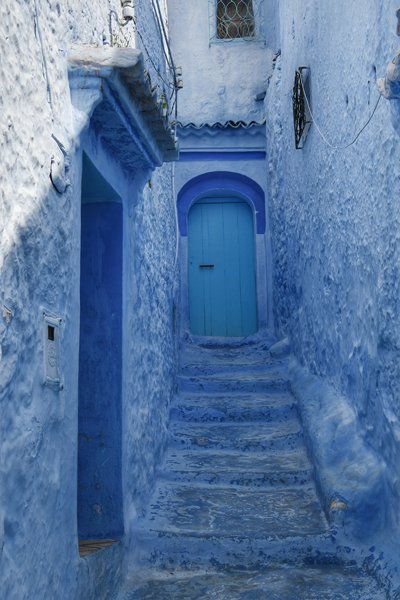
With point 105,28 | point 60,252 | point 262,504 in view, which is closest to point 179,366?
point 262,504

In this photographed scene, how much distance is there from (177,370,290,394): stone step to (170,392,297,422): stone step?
25 cm

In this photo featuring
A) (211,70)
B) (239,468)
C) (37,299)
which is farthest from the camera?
(211,70)

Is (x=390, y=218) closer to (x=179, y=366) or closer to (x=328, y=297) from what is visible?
(x=328, y=297)

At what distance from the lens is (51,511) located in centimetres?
234

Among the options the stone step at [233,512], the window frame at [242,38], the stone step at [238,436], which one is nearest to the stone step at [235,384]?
the stone step at [238,436]

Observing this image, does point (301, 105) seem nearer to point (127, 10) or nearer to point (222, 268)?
point (127, 10)

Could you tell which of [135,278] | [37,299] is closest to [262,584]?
[135,278]

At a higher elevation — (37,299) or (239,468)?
(37,299)

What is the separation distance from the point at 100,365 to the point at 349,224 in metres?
2.06

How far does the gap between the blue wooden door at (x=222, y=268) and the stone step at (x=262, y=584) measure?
5.20 meters

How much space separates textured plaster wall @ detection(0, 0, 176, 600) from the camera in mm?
1964

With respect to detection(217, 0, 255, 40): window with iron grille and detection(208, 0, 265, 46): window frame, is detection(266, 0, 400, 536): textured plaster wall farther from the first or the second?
detection(217, 0, 255, 40): window with iron grille

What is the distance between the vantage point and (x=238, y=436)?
220 inches

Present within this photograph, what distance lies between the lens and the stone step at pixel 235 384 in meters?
6.49
